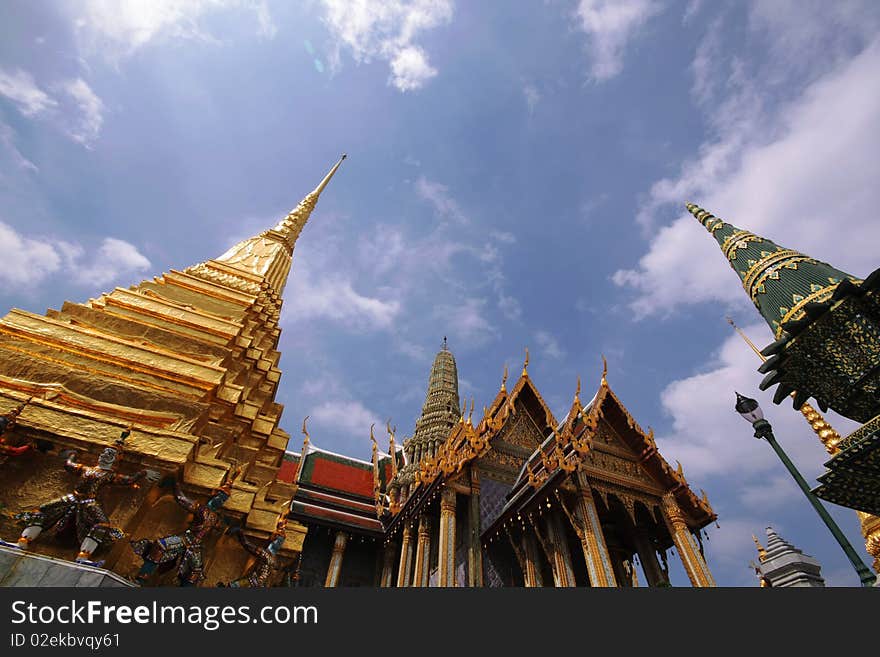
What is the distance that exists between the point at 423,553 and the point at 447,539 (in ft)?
4.62

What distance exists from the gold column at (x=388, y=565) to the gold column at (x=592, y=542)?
598cm

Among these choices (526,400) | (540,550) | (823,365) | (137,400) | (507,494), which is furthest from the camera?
(526,400)

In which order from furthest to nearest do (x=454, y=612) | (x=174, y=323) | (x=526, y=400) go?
(x=526, y=400) → (x=174, y=323) → (x=454, y=612)

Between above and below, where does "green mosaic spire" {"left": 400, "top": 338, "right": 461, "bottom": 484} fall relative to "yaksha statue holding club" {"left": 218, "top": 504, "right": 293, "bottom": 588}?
above

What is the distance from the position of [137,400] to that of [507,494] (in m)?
8.76

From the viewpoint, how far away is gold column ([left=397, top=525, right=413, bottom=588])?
10328 mm

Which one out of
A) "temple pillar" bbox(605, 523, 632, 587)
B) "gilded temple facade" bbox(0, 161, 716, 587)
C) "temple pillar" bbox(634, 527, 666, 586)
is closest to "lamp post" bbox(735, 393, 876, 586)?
"gilded temple facade" bbox(0, 161, 716, 587)

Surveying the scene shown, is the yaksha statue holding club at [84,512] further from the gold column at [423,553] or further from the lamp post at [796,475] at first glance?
the gold column at [423,553]

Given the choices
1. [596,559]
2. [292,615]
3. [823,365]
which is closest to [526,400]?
[596,559]

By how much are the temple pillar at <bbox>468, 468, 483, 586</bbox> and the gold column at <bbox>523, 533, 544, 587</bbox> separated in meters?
1.01

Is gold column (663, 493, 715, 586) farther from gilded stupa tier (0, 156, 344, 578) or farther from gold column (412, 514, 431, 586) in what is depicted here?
gilded stupa tier (0, 156, 344, 578)

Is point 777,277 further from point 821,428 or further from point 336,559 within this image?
point 336,559

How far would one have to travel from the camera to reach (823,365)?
7293 mm

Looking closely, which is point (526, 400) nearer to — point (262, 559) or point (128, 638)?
point (262, 559)
